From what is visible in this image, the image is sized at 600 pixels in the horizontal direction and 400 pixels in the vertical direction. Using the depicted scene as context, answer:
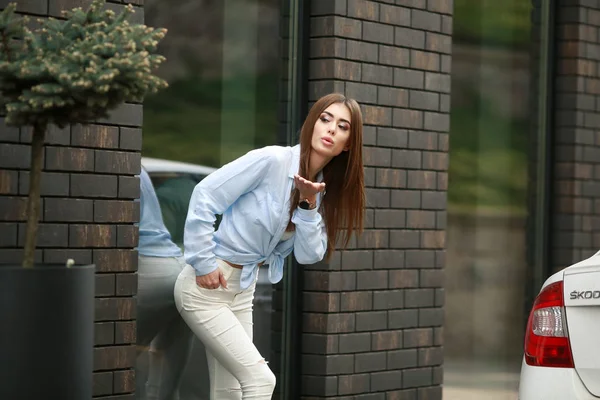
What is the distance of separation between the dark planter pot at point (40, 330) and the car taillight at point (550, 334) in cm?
172

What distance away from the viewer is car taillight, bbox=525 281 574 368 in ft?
16.9

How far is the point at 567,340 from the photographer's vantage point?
5.13m

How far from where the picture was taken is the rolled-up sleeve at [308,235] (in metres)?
5.66

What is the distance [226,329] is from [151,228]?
45.7 inches

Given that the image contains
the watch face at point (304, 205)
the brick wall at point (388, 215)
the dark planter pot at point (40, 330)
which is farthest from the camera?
the brick wall at point (388, 215)

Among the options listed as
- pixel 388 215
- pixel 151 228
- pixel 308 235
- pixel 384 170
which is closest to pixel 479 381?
pixel 388 215

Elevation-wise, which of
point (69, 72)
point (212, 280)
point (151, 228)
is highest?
point (69, 72)

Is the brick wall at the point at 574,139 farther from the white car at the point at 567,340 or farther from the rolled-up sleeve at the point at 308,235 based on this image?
the white car at the point at 567,340

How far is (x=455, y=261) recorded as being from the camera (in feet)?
28.8

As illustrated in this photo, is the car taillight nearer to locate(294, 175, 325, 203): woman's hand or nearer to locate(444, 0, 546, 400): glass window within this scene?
locate(294, 175, 325, 203): woman's hand

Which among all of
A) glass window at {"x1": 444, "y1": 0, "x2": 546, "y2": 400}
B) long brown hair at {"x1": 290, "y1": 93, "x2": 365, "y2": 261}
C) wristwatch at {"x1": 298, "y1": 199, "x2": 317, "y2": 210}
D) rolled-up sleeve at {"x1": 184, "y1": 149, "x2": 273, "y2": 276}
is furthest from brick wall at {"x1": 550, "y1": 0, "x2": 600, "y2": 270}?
rolled-up sleeve at {"x1": 184, "y1": 149, "x2": 273, "y2": 276}

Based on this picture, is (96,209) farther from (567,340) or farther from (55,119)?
(567,340)

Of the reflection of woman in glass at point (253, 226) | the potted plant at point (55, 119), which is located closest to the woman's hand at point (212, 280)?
the reflection of woman in glass at point (253, 226)

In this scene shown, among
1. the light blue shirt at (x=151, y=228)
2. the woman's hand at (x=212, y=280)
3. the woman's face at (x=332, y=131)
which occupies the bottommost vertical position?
the woman's hand at (x=212, y=280)
